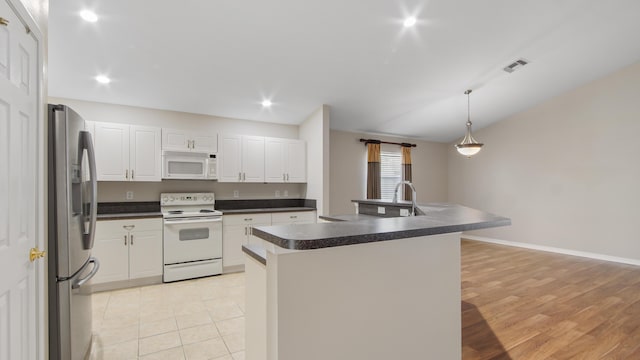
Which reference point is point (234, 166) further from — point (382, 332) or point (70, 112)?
point (382, 332)

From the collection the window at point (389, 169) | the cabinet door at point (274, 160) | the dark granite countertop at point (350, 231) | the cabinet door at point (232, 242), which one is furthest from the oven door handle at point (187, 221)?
the window at point (389, 169)

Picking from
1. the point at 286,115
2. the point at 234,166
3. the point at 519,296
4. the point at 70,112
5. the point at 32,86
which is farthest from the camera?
the point at 286,115

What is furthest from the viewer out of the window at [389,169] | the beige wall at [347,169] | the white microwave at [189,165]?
the window at [389,169]

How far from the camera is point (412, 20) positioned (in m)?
3.00

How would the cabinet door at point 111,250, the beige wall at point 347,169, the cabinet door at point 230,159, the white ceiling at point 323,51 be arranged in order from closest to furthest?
the white ceiling at point 323,51, the cabinet door at point 111,250, the cabinet door at point 230,159, the beige wall at point 347,169

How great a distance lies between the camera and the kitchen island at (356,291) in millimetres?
1232

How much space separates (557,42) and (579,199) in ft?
10.3

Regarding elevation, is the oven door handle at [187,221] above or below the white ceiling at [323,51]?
below

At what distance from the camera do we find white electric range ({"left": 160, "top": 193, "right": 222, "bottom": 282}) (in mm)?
3838

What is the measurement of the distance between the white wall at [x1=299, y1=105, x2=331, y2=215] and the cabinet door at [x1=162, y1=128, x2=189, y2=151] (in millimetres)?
1941

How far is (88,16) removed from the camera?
249 centimetres

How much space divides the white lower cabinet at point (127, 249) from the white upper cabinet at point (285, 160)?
71.8 inches

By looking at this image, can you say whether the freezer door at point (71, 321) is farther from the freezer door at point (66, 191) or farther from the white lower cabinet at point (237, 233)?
the white lower cabinet at point (237, 233)

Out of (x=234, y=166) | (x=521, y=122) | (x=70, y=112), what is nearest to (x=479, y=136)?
(x=521, y=122)
